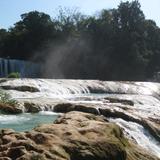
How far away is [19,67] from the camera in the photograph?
50.5 m

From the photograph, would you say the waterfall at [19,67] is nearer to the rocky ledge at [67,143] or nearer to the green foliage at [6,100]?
the green foliage at [6,100]

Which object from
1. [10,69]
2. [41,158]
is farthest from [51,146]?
[10,69]

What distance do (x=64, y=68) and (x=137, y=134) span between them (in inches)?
1680

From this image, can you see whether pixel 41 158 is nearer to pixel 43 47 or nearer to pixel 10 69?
pixel 10 69

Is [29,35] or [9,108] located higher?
[29,35]

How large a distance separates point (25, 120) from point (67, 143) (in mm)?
8338

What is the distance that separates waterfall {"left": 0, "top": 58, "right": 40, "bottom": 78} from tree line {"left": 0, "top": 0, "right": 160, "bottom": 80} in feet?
9.07

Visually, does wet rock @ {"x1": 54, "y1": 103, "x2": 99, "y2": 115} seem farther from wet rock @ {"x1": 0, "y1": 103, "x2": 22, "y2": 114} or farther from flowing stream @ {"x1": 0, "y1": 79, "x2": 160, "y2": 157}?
wet rock @ {"x1": 0, "y1": 103, "x2": 22, "y2": 114}

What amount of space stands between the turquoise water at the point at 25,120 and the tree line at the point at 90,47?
36.6 m

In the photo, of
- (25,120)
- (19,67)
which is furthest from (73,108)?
(19,67)

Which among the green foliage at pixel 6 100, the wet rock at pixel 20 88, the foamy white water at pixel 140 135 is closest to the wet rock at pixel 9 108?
the green foliage at pixel 6 100

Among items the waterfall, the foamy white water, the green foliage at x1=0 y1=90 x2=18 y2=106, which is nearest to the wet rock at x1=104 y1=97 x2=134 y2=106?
the green foliage at x1=0 y1=90 x2=18 y2=106

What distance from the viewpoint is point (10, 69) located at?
49.4 m

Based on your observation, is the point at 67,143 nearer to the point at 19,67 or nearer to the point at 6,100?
the point at 6,100
